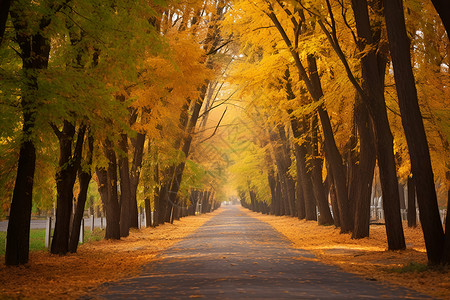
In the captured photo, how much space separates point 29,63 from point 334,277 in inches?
298

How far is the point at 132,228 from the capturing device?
3234 cm

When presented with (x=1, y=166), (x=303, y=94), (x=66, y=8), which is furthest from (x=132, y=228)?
(x=66, y=8)

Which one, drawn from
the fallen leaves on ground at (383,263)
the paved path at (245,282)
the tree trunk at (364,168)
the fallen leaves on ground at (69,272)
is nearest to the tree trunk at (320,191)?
the fallen leaves on ground at (383,263)

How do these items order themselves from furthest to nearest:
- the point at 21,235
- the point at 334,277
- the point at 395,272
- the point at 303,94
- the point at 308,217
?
the point at 308,217 → the point at 303,94 → the point at 21,235 → the point at 395,272 → the point at 334,277

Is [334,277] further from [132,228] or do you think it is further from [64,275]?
[132,228]

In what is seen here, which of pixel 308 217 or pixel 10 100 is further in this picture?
pixel 308 217

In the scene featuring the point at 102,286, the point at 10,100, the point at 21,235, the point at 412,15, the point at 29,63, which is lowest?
the point at 102,286

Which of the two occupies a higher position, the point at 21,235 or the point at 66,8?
the point at 66,8

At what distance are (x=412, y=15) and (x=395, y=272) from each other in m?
9.26

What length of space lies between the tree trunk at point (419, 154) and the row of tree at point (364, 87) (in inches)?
0.8

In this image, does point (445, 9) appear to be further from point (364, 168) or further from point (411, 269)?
point (364, 168)

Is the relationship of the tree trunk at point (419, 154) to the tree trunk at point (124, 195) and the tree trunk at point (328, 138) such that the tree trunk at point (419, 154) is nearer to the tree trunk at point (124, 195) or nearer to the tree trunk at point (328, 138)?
the tree trunk at point (328, 138)

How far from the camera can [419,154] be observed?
12344mm


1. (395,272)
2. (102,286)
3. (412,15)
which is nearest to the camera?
(102,286)
